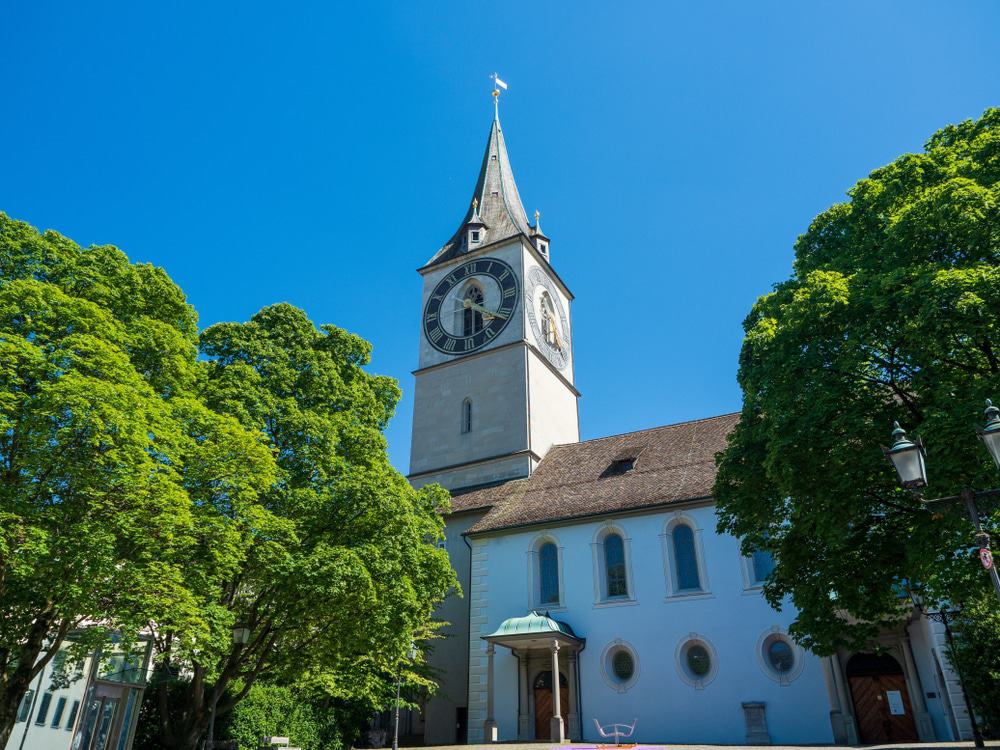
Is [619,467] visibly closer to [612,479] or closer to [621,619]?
[612,479]

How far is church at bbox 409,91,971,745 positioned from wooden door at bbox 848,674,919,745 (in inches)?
1.4

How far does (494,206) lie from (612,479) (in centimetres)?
2388

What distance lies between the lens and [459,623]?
95.3 ft

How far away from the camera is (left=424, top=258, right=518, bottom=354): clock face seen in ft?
128

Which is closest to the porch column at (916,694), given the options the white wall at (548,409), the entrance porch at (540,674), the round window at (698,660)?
the round window at (698,660)

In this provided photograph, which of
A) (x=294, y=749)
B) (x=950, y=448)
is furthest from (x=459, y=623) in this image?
(x=950, y=448)

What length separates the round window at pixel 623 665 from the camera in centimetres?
2333

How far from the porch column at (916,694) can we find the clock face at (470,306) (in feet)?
76.7

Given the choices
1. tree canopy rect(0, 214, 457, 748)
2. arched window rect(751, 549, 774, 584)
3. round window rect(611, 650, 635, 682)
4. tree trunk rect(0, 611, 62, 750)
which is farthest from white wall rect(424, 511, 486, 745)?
tree trunk rect(0, 611, 62, 750)

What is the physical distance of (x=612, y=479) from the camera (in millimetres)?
28391

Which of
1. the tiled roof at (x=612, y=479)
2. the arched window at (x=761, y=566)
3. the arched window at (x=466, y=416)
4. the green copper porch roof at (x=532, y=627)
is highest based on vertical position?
the arched window at (x=466, y=416)

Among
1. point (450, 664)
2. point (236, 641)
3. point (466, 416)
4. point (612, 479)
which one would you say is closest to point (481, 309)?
point (466, 416)

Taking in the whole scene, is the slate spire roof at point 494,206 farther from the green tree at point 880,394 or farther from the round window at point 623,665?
the green tree at point 880,394

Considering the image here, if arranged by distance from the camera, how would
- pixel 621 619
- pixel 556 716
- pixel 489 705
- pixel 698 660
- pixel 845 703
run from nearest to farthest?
pixel 845 703 < pixel 556 716 < pixel 698 660 < pixel 621 619 < pixel 489 705
